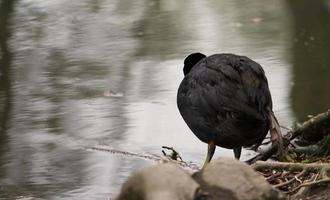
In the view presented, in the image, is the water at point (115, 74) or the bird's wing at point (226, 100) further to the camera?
the water at point (115, 74)

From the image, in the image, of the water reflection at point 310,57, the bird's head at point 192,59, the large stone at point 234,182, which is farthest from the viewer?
the water reflection at point 310,57

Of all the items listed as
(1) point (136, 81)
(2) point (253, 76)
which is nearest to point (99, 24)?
(1) point (136, 81)

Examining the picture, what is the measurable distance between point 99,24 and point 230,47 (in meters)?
2.89

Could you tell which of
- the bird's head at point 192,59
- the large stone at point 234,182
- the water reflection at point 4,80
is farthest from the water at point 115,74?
the large stone at point 234,182

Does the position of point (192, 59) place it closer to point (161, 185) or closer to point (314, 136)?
point (314, 136)

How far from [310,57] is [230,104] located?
5.49 m

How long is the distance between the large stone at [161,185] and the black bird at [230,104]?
3.10ft

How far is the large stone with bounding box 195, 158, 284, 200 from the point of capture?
14.1 ft

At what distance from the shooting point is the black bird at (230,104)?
5086 millimetres

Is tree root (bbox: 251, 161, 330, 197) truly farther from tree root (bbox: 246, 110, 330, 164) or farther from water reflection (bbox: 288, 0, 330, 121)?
water reflection (bbox: 288, 0, 330, 121)

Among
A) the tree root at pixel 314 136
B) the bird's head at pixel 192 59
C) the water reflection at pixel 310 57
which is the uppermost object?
the bird's head at pixel 192 59

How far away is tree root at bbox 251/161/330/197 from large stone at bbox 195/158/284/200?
83 centimetres

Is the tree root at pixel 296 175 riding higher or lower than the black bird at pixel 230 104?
lower

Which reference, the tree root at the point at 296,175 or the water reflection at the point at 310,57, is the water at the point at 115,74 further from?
the tree root at the point at 296,175
